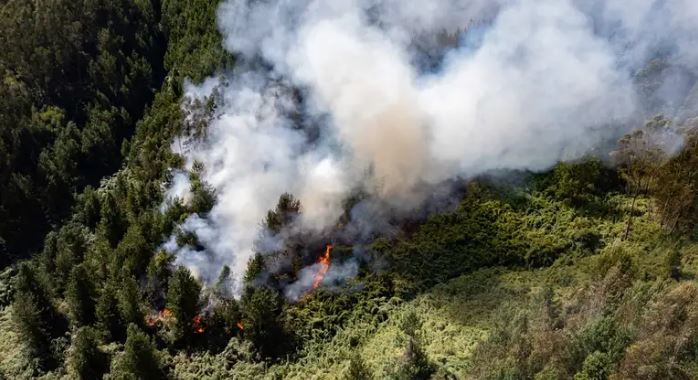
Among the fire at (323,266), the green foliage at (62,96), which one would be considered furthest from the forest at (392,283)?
the green foliage at (62,96)

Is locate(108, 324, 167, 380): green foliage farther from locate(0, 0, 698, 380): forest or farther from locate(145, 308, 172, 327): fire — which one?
locate(145, 308, 172, 327): fire

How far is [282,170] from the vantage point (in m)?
63.3

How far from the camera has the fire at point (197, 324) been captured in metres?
54.7

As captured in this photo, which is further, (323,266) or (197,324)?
(197,324)

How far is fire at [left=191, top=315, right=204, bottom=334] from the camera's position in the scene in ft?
180

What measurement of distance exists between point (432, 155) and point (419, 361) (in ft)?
78.0

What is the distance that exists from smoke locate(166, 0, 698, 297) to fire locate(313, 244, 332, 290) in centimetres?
240

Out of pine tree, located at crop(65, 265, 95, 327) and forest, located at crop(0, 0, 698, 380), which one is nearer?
forest, located at crop(0, 0, 698, 380)

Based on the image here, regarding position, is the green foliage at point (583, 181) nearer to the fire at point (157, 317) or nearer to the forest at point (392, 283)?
the forest at point (392, 283)

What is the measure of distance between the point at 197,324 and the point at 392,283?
1867cm

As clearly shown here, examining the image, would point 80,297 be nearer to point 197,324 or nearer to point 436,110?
point 197,324

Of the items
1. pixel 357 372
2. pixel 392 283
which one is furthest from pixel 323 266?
pixel 357 372

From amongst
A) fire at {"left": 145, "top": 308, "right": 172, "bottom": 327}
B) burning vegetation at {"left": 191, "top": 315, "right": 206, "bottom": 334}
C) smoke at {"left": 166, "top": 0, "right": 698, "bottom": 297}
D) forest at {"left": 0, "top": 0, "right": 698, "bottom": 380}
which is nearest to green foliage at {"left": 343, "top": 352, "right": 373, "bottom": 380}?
forest at {"left": 0, "top": 0, "right": 698, "bottom": 380}

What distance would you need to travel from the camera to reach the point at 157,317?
58.5 m
